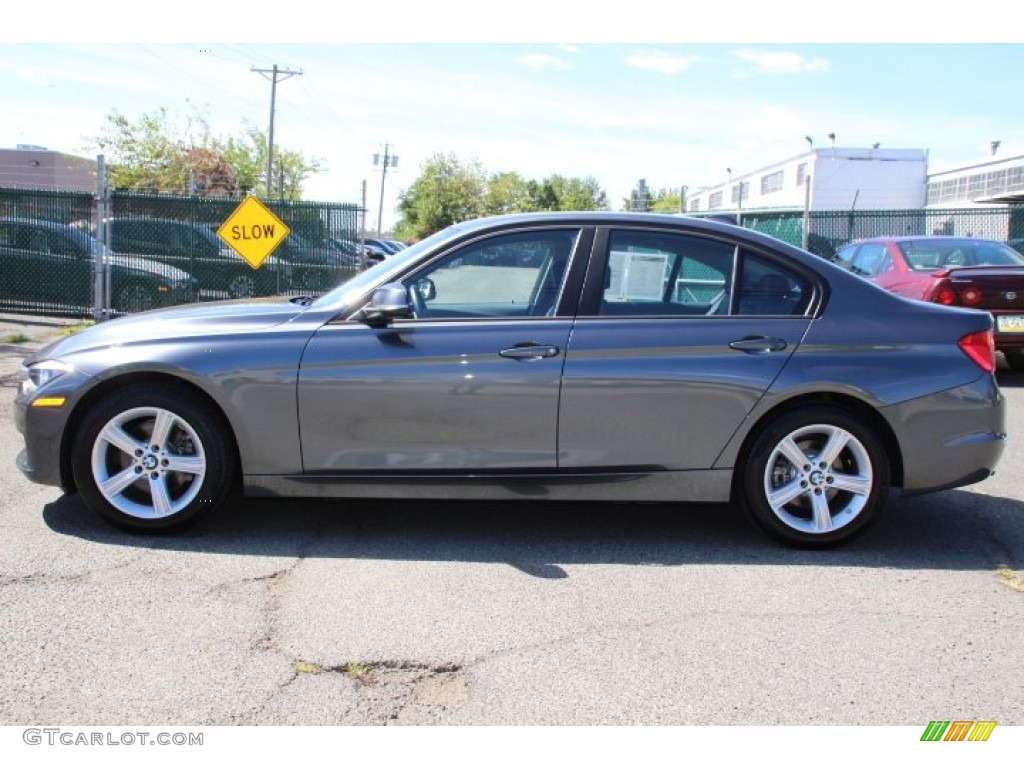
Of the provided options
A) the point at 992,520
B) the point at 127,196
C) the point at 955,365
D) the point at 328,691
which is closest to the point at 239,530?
the point at 328,691

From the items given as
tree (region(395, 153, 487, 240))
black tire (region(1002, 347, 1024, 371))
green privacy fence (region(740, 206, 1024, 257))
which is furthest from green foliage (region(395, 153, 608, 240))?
black tire (region(1002, 347, 1024, 371))

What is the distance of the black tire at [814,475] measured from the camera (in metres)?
4.52

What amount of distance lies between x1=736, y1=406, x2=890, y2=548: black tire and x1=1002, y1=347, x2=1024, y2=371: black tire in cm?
669

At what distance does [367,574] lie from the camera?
417 cm

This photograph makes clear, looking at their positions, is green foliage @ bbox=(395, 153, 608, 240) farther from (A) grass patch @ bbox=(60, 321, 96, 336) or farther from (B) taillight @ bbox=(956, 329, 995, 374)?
(B) taillight @ bbox=(956, 329, 995, 374)

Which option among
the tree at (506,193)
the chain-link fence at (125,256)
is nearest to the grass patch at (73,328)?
the chain-link fence at (125,256)

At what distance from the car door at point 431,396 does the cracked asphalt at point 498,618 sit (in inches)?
18.4

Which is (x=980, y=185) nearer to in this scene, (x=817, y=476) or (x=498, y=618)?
(x=817, y=476)

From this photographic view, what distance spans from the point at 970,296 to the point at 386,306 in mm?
7326

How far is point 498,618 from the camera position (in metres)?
3.71

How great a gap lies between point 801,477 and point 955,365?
91 centimetres

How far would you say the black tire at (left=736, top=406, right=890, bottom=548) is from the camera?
4.52 metres

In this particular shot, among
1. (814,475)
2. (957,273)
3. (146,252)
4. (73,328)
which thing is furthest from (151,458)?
(146,252)

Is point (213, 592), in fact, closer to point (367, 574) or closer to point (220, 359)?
point (367, 574)
